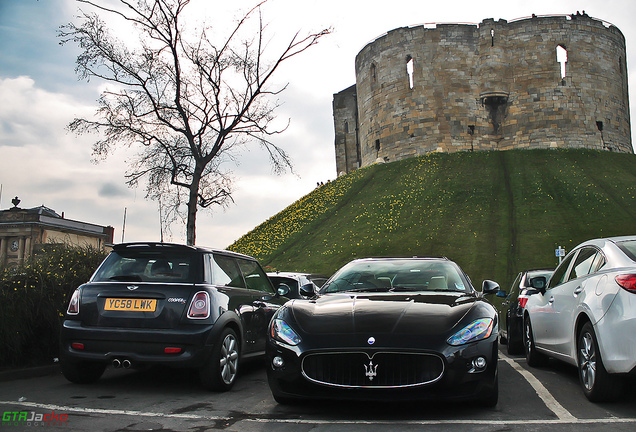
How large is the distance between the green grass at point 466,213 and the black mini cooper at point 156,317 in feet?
65.2

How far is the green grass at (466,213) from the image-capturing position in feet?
96.0

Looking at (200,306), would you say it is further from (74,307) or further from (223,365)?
(74,307)

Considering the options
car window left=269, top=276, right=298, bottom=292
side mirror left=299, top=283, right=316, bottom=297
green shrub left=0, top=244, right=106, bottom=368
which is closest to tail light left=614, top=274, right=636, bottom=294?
side mirror left=299, top=283, right=316, bottom=297

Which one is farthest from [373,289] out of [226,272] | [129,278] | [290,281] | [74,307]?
[290,281]

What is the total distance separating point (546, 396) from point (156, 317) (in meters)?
4.00

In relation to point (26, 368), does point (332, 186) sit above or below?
above

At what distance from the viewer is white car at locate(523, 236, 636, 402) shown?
463cm

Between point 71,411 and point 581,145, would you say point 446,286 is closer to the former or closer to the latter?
point 71,411

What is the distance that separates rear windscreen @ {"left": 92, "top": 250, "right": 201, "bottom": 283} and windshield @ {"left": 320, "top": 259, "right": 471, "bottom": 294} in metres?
1.47

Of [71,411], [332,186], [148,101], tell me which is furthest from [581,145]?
[71,411]

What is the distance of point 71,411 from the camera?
503 centimetres

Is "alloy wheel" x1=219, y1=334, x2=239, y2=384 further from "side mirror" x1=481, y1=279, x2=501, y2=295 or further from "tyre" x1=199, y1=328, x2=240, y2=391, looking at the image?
"side mirror" x1=481, y1=279, x2=501, y2=295

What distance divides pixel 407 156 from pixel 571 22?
1757 cm

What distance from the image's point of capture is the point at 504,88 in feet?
158
